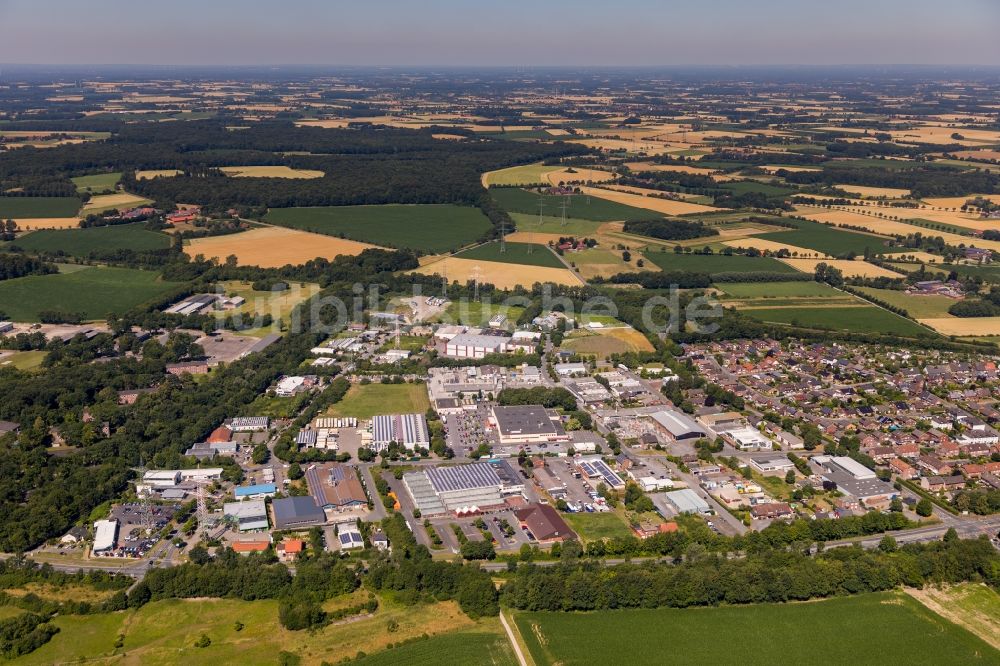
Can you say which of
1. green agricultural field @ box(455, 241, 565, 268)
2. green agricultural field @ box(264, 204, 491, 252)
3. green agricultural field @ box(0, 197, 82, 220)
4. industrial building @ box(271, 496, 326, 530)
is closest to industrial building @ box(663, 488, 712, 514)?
industrial building @ box(271, 496, 326, 530)

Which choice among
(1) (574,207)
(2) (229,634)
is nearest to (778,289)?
(1) (574,207)

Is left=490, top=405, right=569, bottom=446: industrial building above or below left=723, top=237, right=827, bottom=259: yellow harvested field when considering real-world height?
below

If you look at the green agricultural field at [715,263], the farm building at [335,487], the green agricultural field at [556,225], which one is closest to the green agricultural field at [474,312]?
the green agricultural field at [715,263]

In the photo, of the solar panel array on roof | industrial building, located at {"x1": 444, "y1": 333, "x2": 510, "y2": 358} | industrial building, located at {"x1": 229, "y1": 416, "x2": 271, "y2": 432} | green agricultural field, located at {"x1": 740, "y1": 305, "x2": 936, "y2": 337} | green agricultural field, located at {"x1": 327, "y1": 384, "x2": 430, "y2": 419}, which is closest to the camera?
the solar panel array on roof

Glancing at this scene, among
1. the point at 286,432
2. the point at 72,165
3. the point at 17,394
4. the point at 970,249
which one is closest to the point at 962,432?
the point at 286,432

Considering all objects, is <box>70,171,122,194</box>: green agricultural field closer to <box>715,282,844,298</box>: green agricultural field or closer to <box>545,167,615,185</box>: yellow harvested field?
<box>545,167,615,185</box>: yellow harvested field

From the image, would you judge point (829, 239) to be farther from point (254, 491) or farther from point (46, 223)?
point (46, 223)

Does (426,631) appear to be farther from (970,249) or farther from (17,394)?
(970,249)

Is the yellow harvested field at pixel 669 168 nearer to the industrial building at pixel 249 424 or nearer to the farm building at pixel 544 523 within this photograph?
the industrial building at pixel 249 424
